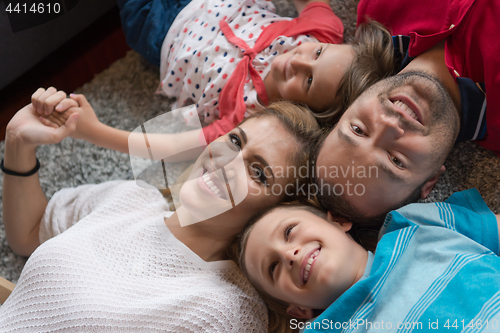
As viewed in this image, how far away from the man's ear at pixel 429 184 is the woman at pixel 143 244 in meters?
0.26

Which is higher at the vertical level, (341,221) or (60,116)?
(60,116)

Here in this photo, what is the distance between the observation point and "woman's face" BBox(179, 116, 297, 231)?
0.75 metres

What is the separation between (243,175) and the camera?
75cm

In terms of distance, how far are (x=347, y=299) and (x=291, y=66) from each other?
547 mm

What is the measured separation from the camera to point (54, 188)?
101 centimetres

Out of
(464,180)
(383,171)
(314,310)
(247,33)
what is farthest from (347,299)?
(247,33)

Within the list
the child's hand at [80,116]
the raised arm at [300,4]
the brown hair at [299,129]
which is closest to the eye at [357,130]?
the brown hair at [299,129]

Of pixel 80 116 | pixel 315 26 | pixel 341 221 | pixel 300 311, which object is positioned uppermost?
pixel 315 26

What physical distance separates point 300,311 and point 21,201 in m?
0.70

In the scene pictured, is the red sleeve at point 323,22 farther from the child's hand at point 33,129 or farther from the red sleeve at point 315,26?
the child's hand at point 33,129

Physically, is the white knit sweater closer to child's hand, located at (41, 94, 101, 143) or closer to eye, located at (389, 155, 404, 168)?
child's hand, located at (41, 94, 101, 143)

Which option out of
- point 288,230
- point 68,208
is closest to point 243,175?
point 288,230

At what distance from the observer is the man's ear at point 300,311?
2.30ft

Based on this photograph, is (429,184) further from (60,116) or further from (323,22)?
(60,116)
